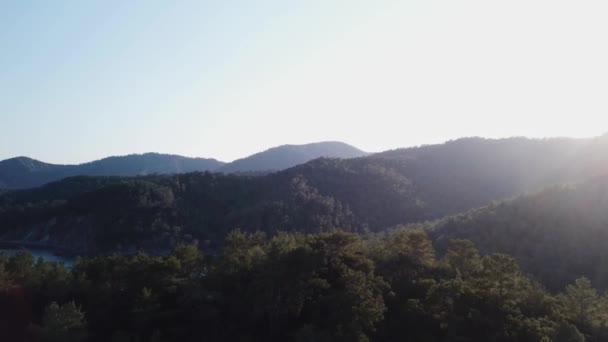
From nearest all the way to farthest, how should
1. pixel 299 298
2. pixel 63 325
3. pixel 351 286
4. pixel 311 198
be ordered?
pixel 63 325 → pixel 351 286 → pixel 299 298 → pixel 311 198

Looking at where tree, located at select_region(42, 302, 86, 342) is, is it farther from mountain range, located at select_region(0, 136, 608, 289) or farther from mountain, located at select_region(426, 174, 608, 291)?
mountain range, located at select_region(0, 136, 608, 289)

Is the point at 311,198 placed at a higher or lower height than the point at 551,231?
higher

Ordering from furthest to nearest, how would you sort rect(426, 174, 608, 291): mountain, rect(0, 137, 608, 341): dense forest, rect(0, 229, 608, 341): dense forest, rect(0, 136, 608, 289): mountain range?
rect(0, 136, 608, 289): mountain range, rect(426, 174, 608, 291): mountain, rect(0, 137, 608, 341): dense forest, rect(0, 229, 608, 341): dense forest

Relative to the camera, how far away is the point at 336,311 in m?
31.5

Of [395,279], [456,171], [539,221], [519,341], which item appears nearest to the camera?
[519,341]

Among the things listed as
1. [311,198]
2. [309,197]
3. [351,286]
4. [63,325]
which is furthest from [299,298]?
[309,197]

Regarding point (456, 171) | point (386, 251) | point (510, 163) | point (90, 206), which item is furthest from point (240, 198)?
point (386, 251)

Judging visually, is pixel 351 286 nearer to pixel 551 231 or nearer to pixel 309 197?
pixel 551 231

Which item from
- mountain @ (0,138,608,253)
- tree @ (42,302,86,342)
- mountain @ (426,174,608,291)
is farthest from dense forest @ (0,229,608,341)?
mountain @ (0,138,608,253)

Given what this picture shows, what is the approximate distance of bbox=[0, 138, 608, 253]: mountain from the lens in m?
117

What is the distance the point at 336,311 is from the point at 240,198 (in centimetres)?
11120

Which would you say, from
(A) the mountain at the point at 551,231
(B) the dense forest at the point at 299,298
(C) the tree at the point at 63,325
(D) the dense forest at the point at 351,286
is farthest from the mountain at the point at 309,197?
(C) the tree at the point at 63,325

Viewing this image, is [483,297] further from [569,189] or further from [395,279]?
[569,189]

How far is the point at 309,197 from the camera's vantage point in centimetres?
12238
